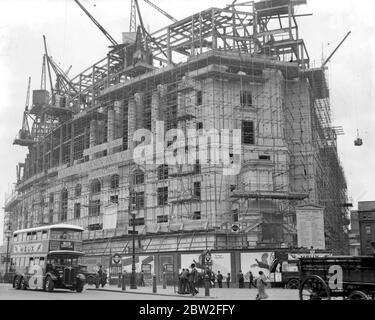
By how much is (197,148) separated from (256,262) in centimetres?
1422

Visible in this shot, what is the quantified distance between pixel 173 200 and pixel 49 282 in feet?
66.4

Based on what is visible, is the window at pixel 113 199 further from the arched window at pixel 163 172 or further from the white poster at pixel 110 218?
the arched window at pixel 163 172

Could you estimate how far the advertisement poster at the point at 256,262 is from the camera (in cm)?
3172

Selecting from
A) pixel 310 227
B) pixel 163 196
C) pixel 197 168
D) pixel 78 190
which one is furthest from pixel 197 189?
pixel 78 190

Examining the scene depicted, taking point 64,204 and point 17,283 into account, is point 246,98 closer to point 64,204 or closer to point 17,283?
point 64,204

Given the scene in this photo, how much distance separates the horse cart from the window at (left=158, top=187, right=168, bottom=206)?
30.8 meters

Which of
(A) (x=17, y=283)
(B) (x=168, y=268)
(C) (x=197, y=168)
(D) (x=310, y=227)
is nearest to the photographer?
(A) (x=17, y=283)

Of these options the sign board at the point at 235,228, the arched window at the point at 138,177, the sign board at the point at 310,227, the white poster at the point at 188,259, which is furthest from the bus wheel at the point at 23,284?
the arched window at the point at 138,177

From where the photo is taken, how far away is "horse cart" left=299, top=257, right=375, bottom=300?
563 inches

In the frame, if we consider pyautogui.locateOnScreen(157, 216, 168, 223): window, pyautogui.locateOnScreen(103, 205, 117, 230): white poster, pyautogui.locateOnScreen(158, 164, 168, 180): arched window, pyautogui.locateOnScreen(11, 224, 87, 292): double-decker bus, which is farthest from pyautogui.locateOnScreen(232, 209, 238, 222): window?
pyautogui.locateOnScreen(11, 224, 87, 292): double-decker bus

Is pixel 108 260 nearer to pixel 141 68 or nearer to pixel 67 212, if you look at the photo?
pixel 67 212

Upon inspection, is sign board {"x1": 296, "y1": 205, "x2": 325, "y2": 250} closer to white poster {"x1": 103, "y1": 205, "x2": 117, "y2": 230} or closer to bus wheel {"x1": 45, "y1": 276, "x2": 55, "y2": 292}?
bus wheel {"x1": 45, "y1": 276, "x2": 55, "y2": 292}

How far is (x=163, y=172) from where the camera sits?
46.4 m
